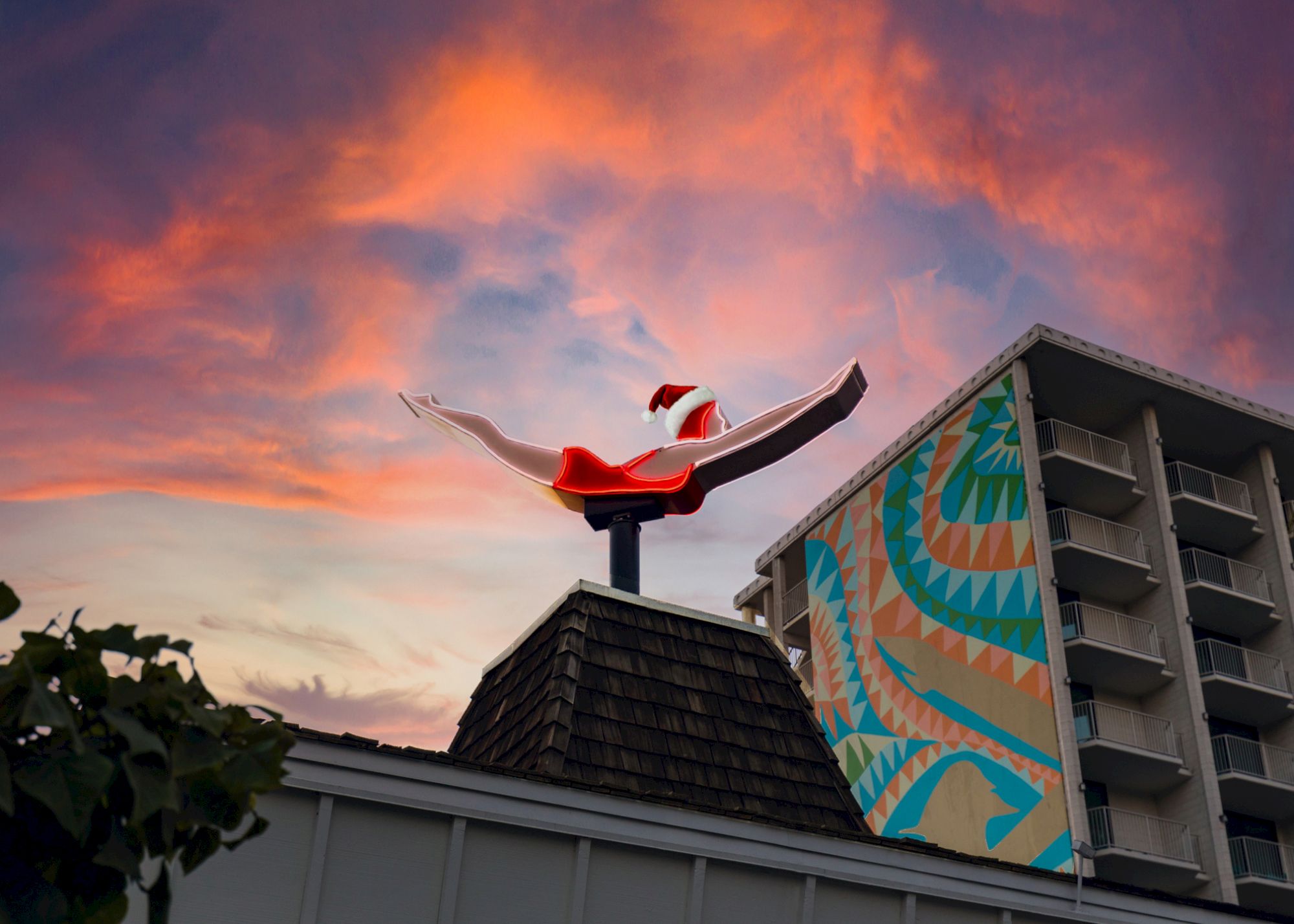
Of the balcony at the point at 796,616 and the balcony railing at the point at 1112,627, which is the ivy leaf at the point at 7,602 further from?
the balcony at the point at 796,616

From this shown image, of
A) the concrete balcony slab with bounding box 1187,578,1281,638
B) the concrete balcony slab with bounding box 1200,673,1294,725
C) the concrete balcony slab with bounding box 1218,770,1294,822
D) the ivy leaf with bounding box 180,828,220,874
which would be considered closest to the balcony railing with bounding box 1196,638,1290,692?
the concrete balcony slab with bounding box 1200,673,1294,725

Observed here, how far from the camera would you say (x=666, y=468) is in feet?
59.9

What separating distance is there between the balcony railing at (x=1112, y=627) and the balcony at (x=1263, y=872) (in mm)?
6099

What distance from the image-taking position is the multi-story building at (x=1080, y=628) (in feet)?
109

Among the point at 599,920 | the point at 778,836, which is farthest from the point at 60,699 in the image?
the point at 778,836

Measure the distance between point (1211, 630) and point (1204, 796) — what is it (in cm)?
765

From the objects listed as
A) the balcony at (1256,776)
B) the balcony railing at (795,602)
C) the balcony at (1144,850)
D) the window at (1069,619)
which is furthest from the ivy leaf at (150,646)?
the balcony railing at (795,602)

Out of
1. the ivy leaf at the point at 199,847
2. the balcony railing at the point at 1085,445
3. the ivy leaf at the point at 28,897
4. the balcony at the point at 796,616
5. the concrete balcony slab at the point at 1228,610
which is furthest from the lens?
the balcony at the point at 796,616

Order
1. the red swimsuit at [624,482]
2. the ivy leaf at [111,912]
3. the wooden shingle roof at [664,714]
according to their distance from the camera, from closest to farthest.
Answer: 1. the ivy leaf at [111,912]
2. the wooden shingle roof at [664,714]
3. the red swimsuit at [624,482]

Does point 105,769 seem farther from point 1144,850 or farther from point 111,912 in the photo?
point 1144,850

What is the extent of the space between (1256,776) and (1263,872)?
9.31 feet

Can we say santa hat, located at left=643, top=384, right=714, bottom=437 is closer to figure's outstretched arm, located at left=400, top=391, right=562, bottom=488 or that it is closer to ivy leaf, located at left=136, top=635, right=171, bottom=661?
figure's outstretched arm, located at left=400, top=391, right=562, bottom=488

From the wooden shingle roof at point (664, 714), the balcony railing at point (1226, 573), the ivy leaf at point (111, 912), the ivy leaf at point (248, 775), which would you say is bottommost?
the ivy leaf at point (111, 912)

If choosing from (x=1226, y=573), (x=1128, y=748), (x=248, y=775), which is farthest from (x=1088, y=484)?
(x=248, y=775)
